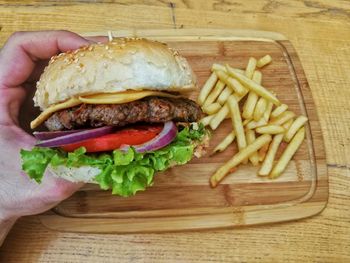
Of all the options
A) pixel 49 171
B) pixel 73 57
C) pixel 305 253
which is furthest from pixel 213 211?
pixel 73 57

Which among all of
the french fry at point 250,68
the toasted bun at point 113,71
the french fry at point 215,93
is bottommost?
the french fry at point 215,93

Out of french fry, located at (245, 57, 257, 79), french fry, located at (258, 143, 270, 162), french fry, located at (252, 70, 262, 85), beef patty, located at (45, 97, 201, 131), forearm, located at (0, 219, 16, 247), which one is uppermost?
beef patty, located at (45, 97, 201, 131)

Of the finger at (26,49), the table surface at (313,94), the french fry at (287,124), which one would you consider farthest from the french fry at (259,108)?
the finger at (26,49)

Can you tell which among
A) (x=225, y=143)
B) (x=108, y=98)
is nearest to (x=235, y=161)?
(x=225, y=143)

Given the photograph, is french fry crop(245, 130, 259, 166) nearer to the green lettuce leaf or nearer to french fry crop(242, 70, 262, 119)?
french fry crop(242, 70, 262, 119)

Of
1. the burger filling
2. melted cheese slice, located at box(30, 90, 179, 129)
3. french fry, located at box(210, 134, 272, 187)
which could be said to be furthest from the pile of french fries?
melted cheese slice, located at box(30, 90, 179, 129)

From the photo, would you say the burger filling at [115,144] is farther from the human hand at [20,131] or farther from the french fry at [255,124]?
the french fry at [255,124]
